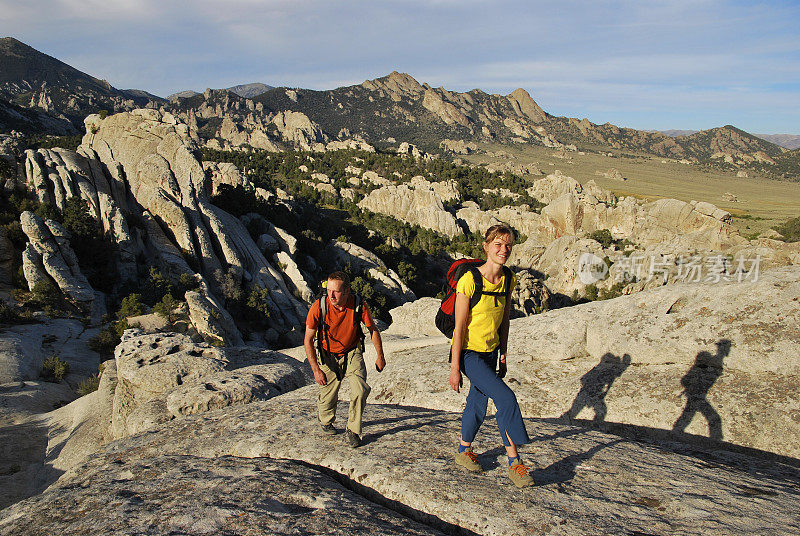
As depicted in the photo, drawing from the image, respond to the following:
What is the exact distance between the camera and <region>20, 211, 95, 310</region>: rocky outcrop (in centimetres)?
3020

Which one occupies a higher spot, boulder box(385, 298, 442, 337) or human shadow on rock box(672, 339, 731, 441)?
human shadow on rock box(672, 339, 731, 441)

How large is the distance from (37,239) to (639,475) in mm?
41264

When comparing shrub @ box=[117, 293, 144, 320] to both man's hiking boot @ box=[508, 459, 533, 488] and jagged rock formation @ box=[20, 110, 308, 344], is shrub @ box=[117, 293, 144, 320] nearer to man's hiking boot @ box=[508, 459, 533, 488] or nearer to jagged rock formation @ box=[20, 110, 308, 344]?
jagged rock formation @ box=[20, 110, 308, 344]

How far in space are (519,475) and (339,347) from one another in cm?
344

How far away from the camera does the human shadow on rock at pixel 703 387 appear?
8188 mm

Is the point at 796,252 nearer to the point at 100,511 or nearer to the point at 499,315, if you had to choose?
the point at 499,315

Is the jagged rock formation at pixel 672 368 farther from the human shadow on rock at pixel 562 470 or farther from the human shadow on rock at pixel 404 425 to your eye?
the human shadow on rock at pixel 562 470

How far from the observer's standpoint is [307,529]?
4535 millimetres

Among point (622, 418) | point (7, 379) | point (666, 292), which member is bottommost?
point (7, 379)

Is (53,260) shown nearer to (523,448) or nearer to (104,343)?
(104,343)

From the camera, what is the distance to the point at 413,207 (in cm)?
11162

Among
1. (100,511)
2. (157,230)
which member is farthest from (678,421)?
(157,230)

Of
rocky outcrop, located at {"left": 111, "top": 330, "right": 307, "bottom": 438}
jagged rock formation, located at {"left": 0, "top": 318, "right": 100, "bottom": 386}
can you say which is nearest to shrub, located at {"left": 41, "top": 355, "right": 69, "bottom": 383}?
jagged rock formation, located at {"left": 0, "top": 318, "right": 100, "bottom": 386}

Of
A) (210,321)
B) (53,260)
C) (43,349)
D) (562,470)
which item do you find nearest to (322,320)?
(562,470)
